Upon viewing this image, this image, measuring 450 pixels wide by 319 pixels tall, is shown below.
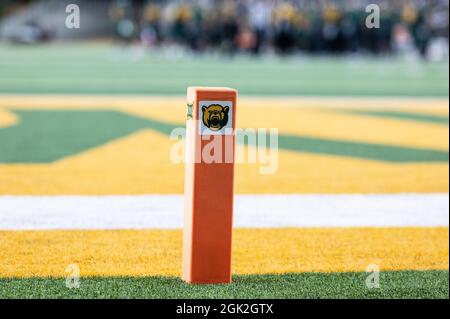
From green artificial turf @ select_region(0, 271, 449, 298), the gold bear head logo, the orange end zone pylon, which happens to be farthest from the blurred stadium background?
the gold bear head logo

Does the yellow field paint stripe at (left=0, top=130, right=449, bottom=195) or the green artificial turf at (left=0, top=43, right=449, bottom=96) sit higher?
the green artificial turf at (left=0, top=43, right=449, bottom=96)

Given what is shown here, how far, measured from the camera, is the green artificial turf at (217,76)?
738 inches

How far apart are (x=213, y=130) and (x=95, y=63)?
22907 mm

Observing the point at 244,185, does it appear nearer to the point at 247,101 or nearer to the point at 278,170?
the point at 278,170

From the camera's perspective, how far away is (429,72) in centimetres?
2608

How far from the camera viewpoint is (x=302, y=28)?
3650 cm

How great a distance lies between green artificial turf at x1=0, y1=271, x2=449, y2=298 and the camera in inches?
196

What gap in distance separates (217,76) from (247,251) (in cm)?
1575

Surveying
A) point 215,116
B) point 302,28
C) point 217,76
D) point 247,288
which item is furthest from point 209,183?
point 302,28

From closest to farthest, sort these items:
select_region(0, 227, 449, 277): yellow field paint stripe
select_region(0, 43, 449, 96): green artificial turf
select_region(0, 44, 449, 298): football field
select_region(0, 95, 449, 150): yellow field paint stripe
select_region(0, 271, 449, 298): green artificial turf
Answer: select_region(0, 271, 449, 298): green artificial turf → select_region(0, 44, 449, 298): football field → select_region(0, 227, 449, 277): yellow field paint stripe → select_region(0, 95, 449, 150): yellow field paint stripe → select_region(0, 43, 449, 96): green artificial turf

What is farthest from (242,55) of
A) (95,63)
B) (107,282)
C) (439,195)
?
(107,282)

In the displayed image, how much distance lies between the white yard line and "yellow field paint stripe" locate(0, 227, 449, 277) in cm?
21

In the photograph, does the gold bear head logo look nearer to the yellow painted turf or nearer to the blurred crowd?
the yellow painted turf
